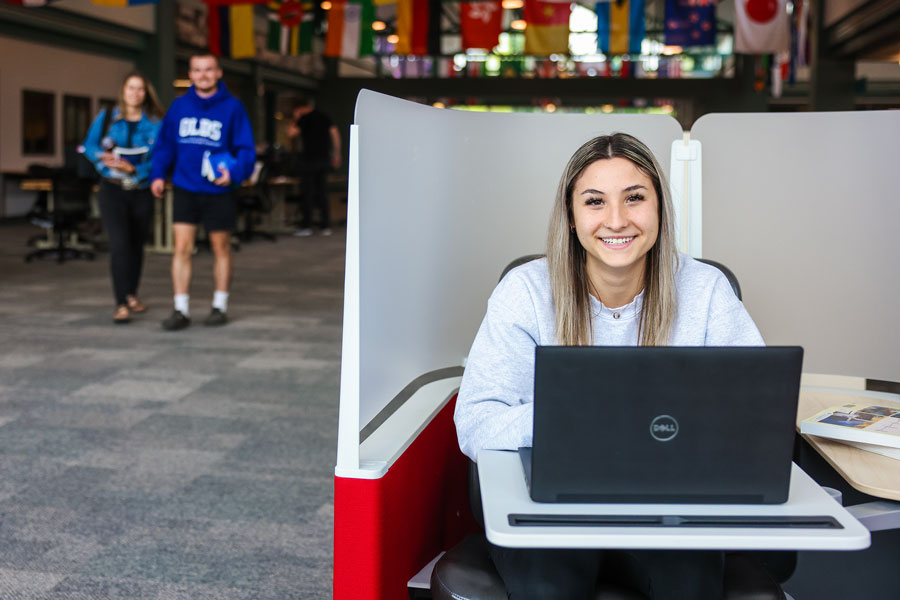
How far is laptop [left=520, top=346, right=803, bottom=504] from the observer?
1.32 m

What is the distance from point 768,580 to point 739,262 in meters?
1.14

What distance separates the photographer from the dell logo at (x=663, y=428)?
4.37 ft

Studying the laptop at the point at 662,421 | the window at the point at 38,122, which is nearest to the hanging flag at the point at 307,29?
the window at the point at 38,122

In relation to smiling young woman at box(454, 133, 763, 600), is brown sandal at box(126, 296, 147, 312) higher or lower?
lower

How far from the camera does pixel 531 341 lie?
190 centimetres

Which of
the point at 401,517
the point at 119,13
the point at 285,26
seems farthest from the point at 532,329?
the point at 119,13

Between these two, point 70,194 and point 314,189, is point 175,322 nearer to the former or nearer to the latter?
point 70,194

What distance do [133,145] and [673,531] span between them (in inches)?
219

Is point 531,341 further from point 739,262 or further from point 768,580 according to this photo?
point 739,262

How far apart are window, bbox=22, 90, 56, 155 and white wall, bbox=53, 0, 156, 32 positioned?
4.97ft

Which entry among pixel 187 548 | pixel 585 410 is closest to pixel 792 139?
pixel 585 410

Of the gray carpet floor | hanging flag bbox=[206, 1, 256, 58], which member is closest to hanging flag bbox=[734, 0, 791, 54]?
hanging flag bbox=[206, 1, 256, 58]

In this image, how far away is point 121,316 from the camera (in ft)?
20.9

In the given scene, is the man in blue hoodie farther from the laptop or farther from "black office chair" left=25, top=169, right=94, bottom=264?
the laptop
